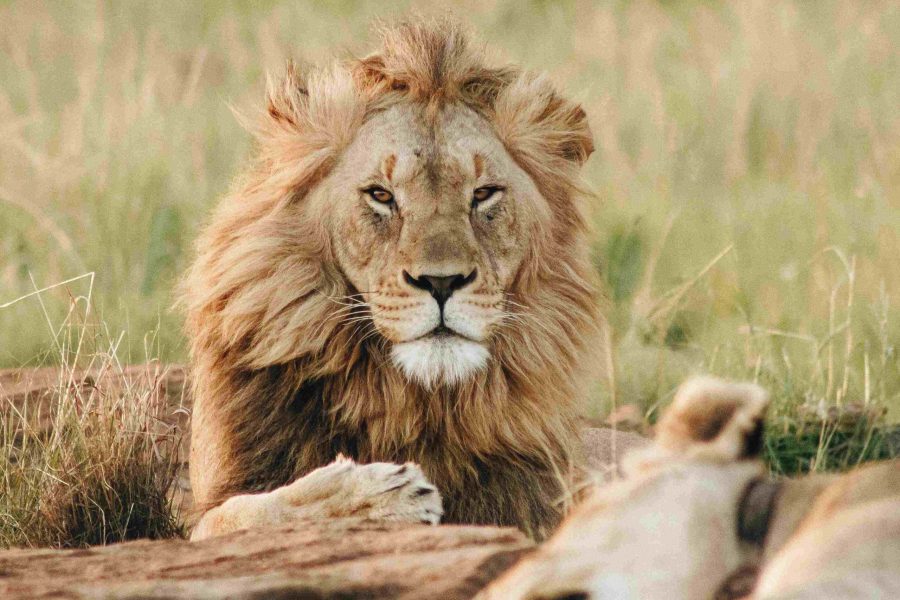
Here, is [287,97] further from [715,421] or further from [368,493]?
[715,421]

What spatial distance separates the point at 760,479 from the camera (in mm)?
2098

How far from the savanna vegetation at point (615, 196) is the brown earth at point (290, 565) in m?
1.12

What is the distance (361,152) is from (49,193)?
4.83 metres

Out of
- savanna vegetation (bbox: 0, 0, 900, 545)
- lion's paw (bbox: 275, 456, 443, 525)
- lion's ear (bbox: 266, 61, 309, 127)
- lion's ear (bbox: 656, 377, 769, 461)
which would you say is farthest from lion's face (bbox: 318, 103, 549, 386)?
lion's ear (bbox: 656, 377, 769, 461)

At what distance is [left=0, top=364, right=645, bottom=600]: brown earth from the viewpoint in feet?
7.68

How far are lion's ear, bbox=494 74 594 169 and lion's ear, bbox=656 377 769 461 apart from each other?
2.16 meters

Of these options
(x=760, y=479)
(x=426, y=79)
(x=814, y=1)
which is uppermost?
(x=814, y=1)

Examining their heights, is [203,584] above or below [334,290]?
below

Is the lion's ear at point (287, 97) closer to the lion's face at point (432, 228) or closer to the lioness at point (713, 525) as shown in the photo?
the lion's face at point (432, 228)

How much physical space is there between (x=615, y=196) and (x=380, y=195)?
5.31 metres

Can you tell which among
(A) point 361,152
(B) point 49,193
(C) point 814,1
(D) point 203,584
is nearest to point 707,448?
(D) point 203,584

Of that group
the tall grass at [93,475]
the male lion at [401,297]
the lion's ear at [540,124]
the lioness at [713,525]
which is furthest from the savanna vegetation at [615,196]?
the lioness at [713,525]

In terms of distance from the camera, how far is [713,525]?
77.2 inches

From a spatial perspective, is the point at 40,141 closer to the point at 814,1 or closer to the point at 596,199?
the point at 596,199
